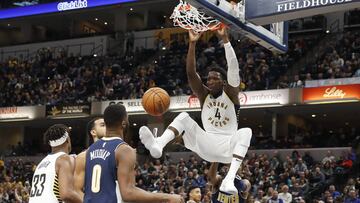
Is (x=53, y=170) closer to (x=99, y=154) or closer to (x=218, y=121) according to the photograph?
(x=99, y=154)

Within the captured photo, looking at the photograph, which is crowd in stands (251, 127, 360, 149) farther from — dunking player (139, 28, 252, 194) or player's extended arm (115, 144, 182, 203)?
player's extended arm (115, 144, 182, 203)

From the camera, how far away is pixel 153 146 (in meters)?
8.05

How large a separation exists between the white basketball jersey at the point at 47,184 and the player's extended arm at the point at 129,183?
152 cm

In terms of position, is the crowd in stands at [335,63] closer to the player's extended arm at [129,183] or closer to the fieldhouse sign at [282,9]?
the fieldhouse sign at [282,9]

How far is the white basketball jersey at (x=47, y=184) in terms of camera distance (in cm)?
739

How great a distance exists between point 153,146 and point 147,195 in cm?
218

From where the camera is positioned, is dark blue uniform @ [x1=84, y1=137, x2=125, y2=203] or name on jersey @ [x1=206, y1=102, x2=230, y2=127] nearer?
dark blue uniform @ [x1=84, y1=137, x2=125, y2=203]

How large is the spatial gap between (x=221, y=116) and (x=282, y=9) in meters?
1.60

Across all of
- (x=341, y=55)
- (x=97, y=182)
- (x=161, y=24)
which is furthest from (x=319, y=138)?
(x=97, y=182)

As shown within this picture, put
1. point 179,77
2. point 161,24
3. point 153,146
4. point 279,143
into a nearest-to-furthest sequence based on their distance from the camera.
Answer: point 153,146, point 279,143, point 179,77, point 161,24

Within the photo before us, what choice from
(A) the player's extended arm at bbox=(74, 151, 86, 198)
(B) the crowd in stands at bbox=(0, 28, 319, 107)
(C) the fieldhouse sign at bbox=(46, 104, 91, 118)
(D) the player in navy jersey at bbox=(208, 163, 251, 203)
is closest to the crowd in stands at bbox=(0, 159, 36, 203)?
(C) the fieldhouse sign at bbox=(46, 104, 91, 118)

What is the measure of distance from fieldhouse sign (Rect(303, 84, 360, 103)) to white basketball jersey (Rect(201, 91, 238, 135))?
16456 mm

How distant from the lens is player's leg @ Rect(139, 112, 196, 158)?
799cm

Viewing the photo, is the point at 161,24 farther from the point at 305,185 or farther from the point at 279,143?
the point at 305,185
